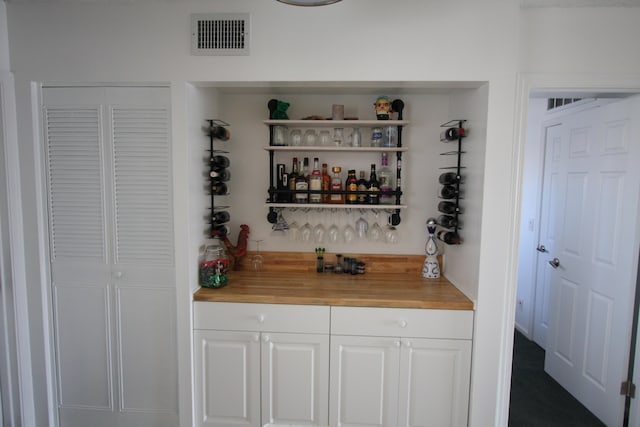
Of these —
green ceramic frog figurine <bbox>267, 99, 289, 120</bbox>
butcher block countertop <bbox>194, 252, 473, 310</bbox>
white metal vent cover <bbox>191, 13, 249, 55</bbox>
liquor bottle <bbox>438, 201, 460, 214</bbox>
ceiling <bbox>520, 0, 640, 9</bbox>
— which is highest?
ceiling <bbox>520, 0, 640, 9</bbox>

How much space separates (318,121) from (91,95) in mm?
1294

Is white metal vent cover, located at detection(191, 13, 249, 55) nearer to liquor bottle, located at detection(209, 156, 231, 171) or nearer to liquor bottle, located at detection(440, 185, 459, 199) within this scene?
liquor bottle, located at detection(209, 156, 231, 171)

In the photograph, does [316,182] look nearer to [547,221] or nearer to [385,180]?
[385,180]

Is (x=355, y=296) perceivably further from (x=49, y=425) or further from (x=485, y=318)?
(x=49, y=425)

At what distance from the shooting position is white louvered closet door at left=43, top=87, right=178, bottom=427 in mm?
1850

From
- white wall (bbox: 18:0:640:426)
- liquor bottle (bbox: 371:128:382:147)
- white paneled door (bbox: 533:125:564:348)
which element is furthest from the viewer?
white paneled door (bbox: 533:125:564:348)

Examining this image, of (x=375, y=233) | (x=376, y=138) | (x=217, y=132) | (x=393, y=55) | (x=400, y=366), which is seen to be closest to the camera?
(x=393, y=55)

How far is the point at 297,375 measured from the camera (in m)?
1.87

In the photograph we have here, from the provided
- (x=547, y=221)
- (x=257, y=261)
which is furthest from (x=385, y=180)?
(x=547, y=221)

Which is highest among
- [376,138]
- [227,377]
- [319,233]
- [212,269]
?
[376,138]

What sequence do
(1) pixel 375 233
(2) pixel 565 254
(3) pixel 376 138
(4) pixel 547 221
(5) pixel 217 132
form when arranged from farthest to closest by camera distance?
1. (4) pixel 547 221
2. (2) pixel 565 254
3. (1) pixel 375 233
4. (3) pixel 376 138
5. (5) pixel 217 132

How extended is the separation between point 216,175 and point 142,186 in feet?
1.38

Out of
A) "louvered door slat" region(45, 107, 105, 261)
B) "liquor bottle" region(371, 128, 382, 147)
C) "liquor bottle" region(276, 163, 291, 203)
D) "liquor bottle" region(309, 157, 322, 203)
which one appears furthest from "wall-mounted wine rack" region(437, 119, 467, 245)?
"louvered door slat" region(45, 107, 105, 261)

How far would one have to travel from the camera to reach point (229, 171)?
233 centimetres
